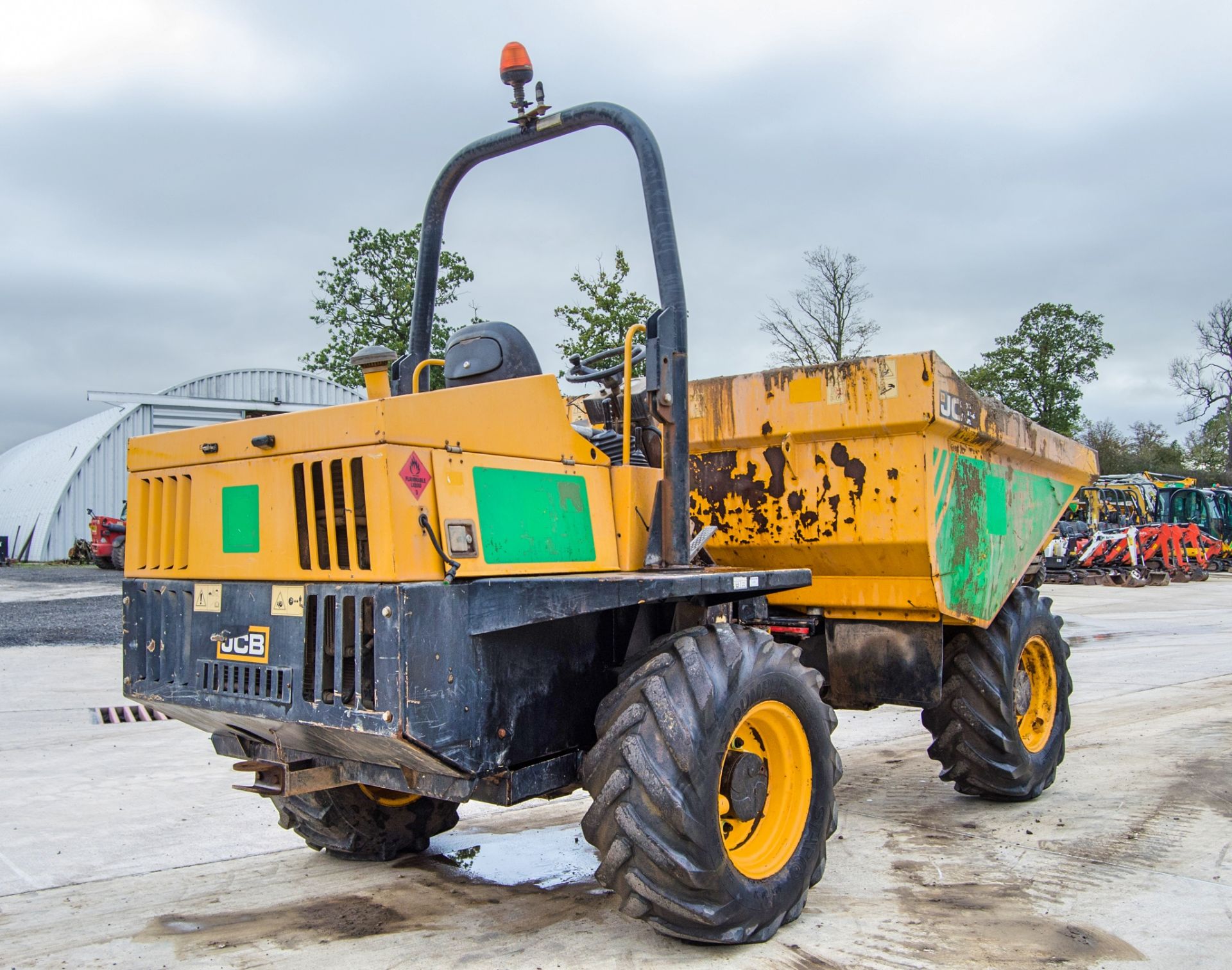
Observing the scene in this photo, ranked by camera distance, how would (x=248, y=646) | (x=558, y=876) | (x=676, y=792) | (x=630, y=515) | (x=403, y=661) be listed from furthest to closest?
(x=558, y=876), (x=630, y=515), (x=248, y=646), (x=676, y=792), (x=403, y=661)

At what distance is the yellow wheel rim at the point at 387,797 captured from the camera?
15.0 feet

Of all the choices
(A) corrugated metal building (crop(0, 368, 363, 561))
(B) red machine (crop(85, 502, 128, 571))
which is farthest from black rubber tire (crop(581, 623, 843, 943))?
(A) corrugated metal building (crop(0, 368, 363, 561))

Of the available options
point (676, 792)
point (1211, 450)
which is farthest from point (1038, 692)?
point (1211, 450)

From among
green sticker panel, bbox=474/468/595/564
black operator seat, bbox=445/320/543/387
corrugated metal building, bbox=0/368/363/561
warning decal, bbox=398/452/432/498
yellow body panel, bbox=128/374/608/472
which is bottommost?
green sticker panel, bbox=474/468/595/564

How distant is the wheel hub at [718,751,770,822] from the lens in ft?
12.4

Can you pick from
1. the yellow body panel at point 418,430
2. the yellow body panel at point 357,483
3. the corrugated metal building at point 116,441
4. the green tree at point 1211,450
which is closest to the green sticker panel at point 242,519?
the yellow body panel at point 357,483

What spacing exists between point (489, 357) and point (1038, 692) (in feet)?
13.0

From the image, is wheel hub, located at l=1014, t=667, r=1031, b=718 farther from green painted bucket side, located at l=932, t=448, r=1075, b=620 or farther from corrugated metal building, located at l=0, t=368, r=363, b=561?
corrugated metal building, located at l=0, t=368, r=363, b=561

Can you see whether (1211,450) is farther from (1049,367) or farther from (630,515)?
(630,515)

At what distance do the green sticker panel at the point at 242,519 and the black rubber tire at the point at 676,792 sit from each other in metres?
1.29

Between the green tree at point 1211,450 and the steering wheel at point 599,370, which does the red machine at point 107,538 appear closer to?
the steering wheel at point 599,370

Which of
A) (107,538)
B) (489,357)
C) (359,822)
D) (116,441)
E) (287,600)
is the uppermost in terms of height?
(116,441)

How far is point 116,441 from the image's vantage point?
34.9m

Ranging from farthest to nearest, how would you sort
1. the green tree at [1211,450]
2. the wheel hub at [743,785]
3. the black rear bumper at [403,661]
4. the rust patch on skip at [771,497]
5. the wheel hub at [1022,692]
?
1. the green tree at [1211,450]
2. the wheel hub at [1022,692]
3. the rust patch on skip at [771,497]
4. the wheel hub at [743,785]
5. the black rear bumper at [403,661]
